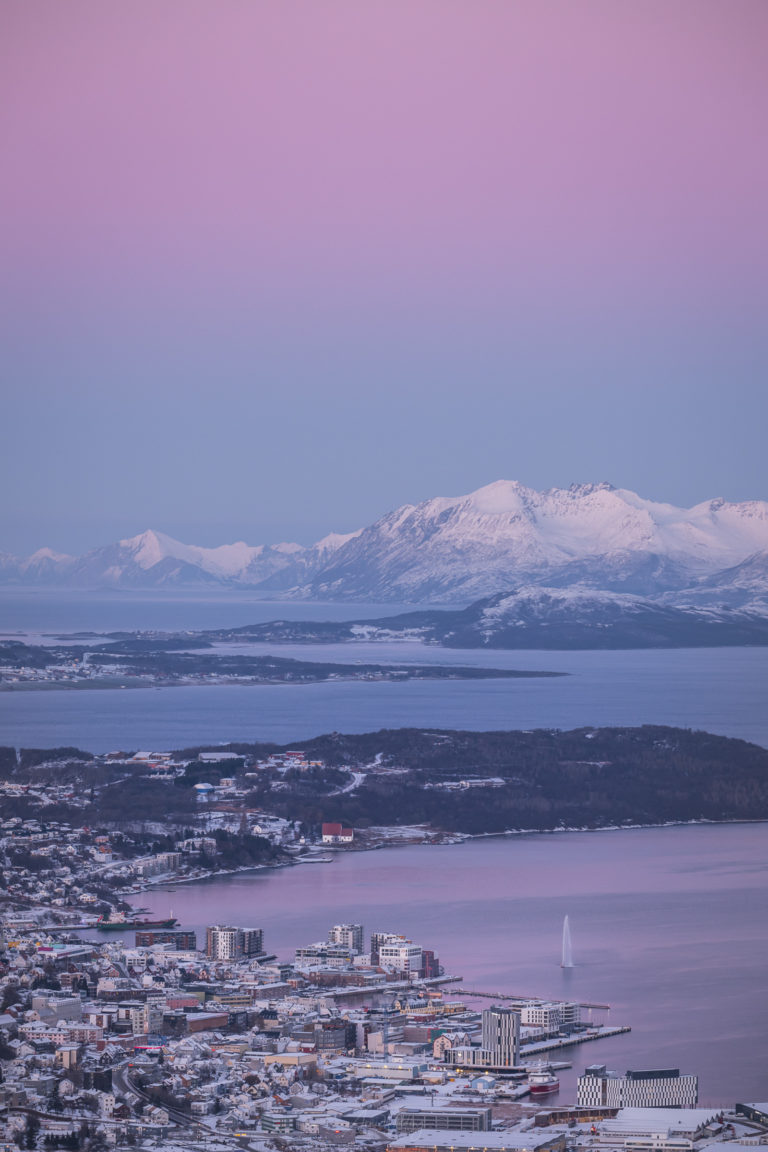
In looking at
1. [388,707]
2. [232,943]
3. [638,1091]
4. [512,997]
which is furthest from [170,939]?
[388,707]

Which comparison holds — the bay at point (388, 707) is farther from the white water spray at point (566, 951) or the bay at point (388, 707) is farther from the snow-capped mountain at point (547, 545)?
the snow-capped mountain at point (547, 545)

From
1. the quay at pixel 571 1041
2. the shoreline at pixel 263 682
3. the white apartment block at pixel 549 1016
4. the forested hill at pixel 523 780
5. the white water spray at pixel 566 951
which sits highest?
the shoreline at pixel 263 682

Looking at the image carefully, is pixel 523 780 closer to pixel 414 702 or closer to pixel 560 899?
pixel 560 899

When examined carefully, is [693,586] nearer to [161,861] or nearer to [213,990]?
[161,861]

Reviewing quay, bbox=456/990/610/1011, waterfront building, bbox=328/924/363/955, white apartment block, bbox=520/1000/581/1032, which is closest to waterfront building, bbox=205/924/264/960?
→ waterfront building, bbox=328/924/363/955

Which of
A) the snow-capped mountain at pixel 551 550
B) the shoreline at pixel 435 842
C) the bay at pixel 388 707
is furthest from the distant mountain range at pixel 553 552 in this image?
the shoreline at pixel 435 842

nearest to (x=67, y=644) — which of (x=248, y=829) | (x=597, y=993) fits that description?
(x=248, y=829)
